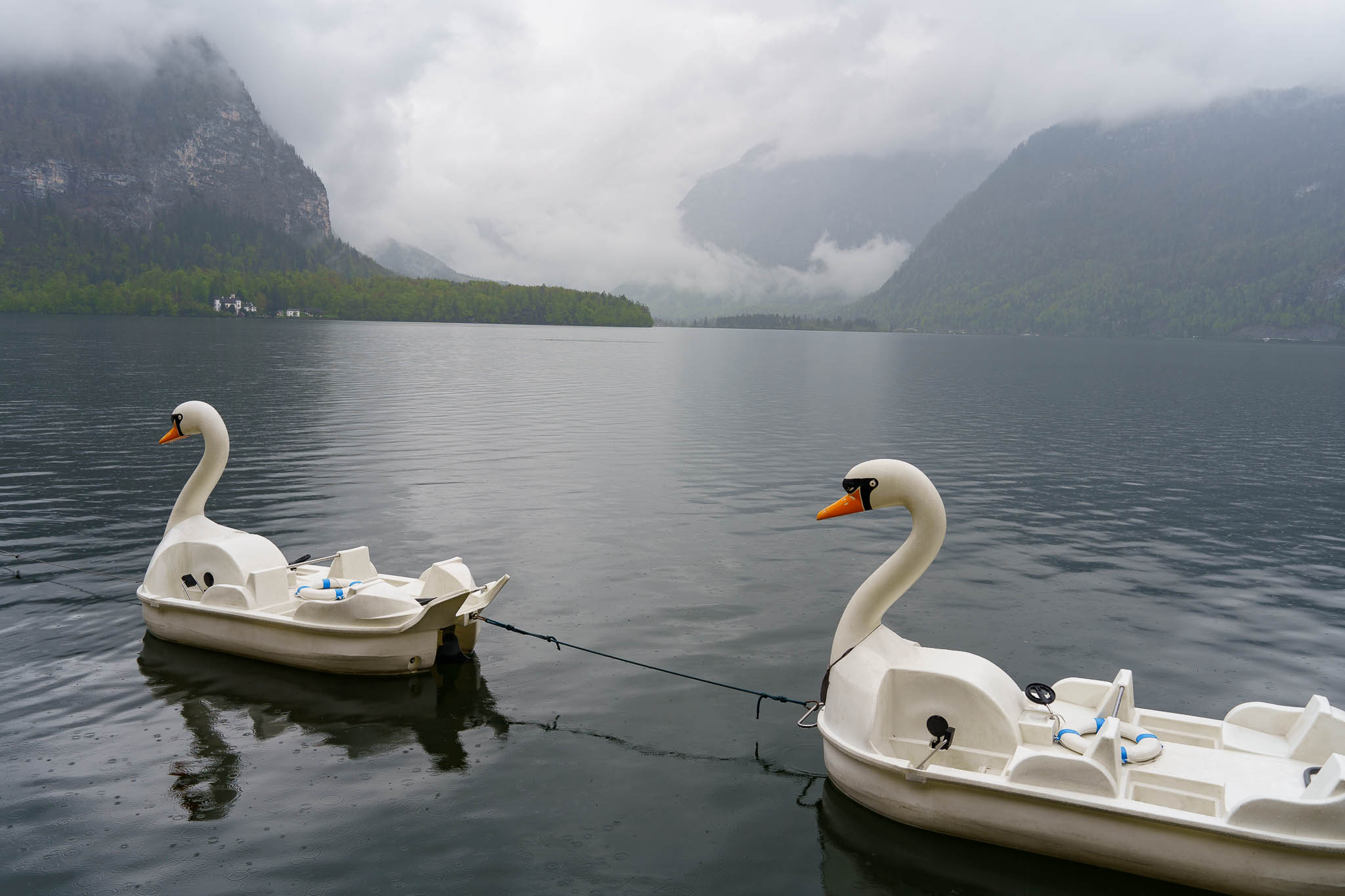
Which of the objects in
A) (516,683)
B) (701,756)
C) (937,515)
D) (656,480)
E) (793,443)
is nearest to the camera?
(937,515)

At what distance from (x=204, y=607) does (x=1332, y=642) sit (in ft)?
62.1

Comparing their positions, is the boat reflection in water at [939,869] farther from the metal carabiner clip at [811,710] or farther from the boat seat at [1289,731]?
the boat seat at [1289,731]

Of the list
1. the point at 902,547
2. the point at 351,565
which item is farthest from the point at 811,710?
the point at 351,565

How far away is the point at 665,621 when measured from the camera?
14.8 meters

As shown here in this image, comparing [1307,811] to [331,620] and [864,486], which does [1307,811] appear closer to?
[864,486]

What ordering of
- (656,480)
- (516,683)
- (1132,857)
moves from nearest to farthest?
(1132,857), (516,683), (656,480)

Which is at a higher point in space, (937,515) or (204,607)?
(937,515)

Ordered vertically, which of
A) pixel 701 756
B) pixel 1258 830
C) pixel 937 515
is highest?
pixel 937 515

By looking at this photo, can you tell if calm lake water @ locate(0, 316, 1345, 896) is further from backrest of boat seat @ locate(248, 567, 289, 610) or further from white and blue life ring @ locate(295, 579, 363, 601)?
white and blue life ring @ locate(295, 579, 363, 601)

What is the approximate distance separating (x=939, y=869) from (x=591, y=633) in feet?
24.1

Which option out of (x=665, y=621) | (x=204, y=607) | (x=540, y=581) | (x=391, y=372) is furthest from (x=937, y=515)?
(x=391, y=372)

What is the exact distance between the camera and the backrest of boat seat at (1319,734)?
26.4 ft

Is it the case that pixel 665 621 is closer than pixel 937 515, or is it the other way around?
pixel 937 515

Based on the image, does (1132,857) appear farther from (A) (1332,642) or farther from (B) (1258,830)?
(A) (1332,642)
